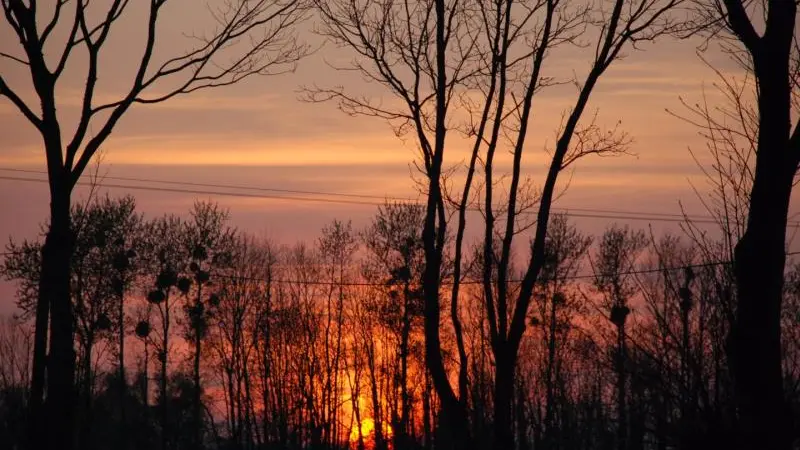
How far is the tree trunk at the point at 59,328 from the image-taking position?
39.1 feet

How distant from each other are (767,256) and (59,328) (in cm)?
841

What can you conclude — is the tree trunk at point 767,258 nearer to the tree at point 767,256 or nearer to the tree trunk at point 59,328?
the tree at point 767,256

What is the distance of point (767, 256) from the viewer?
21.4 ft

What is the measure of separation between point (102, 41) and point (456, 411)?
23.3 ft

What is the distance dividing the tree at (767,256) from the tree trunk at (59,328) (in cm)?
812

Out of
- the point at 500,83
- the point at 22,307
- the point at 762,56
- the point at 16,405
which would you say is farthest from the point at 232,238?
the point at 762,56

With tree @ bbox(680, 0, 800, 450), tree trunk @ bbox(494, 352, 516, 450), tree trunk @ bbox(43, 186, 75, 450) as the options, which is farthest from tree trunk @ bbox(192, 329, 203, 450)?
tree @ bbox(680, 0, 800, 450)

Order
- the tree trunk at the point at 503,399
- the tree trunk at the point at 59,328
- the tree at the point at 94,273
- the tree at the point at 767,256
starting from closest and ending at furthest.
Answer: the tree at the point at 767,256 < the tree trunk at the point at 59,328 < the tree trunk at the point at 503,399 < the tree at the point at 94,273

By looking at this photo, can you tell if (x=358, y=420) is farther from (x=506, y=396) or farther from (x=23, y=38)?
(x=23, y=38)

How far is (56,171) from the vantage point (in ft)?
39.6

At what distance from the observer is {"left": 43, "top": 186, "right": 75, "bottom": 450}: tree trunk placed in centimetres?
1193

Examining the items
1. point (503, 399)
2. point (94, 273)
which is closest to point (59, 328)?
point (503, 399)

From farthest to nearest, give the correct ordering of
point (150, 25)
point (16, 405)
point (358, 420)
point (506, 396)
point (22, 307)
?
1. point (358, 420)
2. point (22, 307)
3. point (16, 405)
4. point (506, 396)
5. point (150, 25)

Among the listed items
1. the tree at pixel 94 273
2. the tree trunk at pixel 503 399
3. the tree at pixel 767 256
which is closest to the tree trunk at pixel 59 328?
the tree trunk at pixel 503 399
